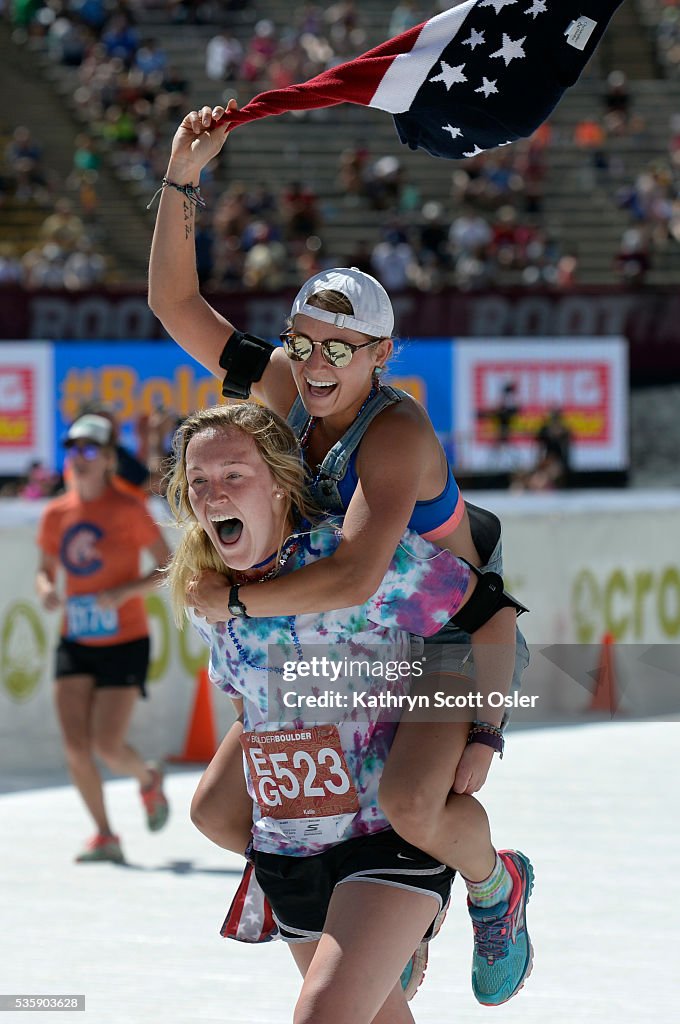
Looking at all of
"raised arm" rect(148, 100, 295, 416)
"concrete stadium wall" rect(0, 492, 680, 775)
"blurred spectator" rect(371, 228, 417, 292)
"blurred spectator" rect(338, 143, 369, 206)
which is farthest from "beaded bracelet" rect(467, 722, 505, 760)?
"blurred spectator" rect(338, 143, 369, 206)

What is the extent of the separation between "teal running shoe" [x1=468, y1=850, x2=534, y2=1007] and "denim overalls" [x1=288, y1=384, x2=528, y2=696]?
0.50m

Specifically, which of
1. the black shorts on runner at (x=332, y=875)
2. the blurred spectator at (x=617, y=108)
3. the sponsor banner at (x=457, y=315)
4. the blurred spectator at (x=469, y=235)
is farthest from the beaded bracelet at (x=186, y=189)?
the blurred spectator at (x=617, y=108)

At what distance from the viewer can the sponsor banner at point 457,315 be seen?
64.7 ft

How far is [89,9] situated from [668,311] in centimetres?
1135

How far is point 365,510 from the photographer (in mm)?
3449

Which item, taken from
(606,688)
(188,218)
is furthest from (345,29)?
(188,218)

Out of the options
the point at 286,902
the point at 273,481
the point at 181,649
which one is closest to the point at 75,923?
the point at 286,902

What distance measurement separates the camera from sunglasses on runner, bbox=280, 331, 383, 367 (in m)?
3.62

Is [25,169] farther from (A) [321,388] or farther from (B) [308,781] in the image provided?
(B) [308,781]

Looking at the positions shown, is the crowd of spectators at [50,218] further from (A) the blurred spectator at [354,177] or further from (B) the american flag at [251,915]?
(B) the american flag at [251,915]

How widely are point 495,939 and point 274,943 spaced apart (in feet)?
8.21

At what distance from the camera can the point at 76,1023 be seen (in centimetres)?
509

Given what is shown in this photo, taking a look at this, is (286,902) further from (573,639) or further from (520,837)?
(573,639)

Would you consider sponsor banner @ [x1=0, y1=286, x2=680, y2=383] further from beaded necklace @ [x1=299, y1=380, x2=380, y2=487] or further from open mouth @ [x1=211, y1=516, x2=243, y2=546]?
open mouth @ [x1=211, y1=516, x2=243, y2=546]
